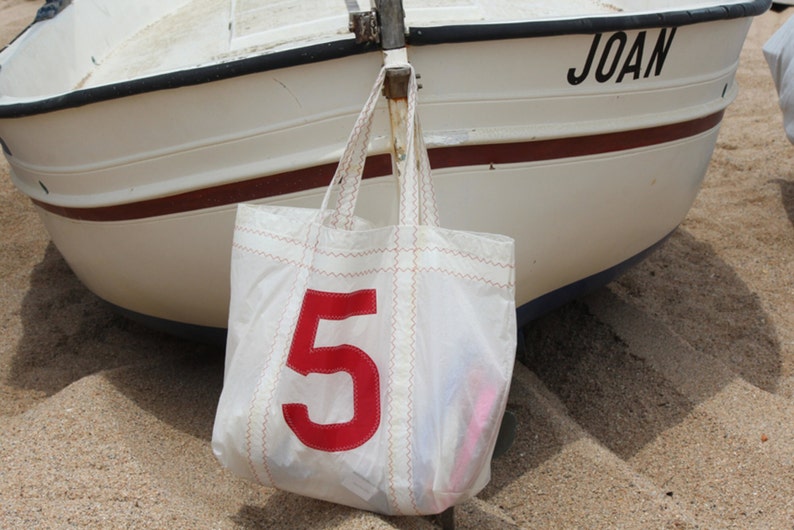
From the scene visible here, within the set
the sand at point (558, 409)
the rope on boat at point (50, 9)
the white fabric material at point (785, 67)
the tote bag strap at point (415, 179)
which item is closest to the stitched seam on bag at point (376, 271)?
the tote bag strap at point (415, 179)

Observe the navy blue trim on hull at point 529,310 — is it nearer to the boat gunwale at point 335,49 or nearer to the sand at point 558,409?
the sand at point 558,409

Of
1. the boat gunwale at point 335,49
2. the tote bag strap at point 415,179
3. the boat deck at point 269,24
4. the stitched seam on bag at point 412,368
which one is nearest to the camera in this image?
the stitched seam on bag at point 412,368

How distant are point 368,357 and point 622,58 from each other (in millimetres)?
951

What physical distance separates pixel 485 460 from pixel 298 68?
0.89m

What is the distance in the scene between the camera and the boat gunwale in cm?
181

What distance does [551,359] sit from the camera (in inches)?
110

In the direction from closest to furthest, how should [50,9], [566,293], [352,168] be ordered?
[352,168] < [566,293] < [50,9]

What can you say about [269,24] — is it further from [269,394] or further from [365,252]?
[269,394]

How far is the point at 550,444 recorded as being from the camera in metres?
2.22

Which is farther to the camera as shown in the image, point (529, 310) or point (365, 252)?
point (529, 310)

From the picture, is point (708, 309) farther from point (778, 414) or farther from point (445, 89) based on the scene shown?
point (445, 89)

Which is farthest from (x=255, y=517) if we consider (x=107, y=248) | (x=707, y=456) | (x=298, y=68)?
(x=707, y=456)

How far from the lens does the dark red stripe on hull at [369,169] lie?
6.46 feet

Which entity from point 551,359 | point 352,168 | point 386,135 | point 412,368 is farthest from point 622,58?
point 551,359
